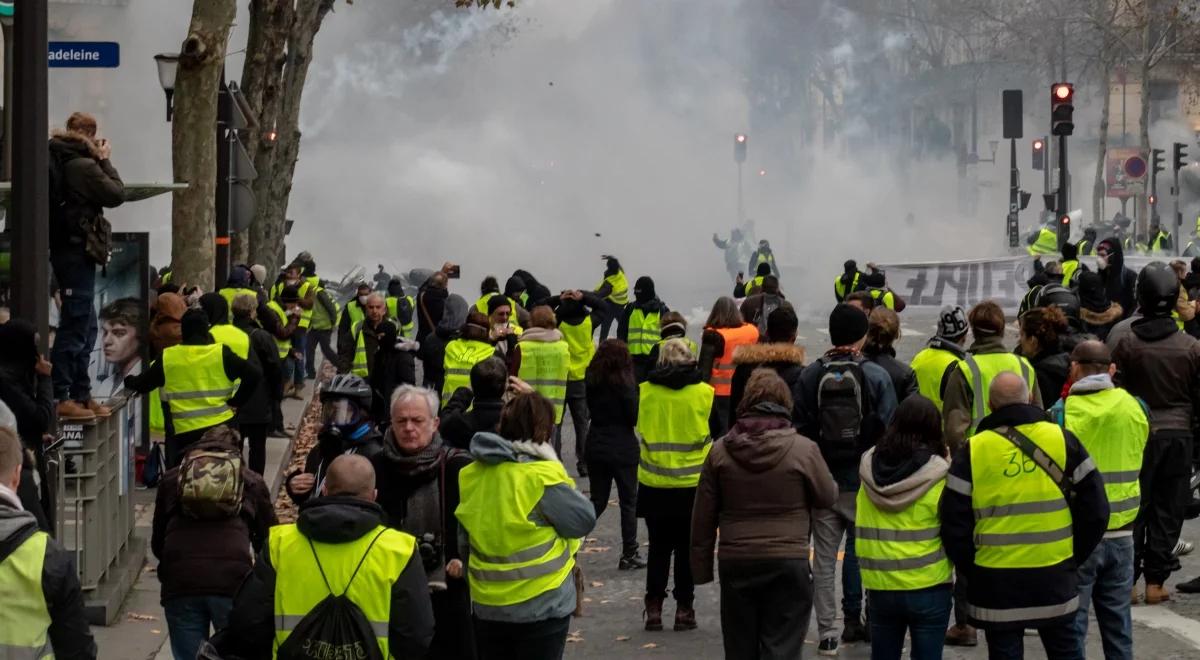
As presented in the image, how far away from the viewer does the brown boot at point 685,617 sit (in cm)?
976

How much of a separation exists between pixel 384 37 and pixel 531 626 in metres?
63.6

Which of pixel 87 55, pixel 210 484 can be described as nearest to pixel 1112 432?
pixel 210 484

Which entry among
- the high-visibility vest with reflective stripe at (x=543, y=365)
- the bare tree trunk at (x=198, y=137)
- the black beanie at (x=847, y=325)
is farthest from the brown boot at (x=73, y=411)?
the bare tree trunk at (x=198, y=137)

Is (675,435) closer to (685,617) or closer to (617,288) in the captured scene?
(685,617)

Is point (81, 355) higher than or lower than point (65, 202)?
lower

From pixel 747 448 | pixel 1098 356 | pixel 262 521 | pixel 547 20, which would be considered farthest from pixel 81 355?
pixel 547 20

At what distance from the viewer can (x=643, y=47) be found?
6969cm

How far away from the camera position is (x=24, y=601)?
5.18 m

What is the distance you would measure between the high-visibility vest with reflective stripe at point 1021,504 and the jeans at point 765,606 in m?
0.86

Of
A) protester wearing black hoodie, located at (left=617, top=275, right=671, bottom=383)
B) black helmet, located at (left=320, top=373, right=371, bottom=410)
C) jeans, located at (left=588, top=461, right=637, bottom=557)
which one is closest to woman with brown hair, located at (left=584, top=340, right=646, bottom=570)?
jeans, located at (left=588, top=461, right=637, bottom=557)

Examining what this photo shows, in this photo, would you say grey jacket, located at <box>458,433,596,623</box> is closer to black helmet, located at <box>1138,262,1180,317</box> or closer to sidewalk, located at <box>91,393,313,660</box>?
sidewalk, located at <box>91,393,313,660</box>

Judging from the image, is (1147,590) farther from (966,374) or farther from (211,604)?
(211,604)

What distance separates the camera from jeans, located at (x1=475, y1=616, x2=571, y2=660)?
667 cm

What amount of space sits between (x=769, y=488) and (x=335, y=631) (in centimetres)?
245
